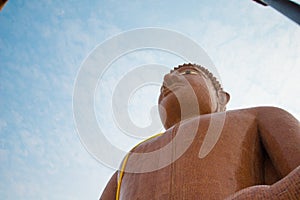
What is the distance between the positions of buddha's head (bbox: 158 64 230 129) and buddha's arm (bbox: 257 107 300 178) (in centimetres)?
52

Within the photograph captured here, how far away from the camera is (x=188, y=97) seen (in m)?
2.72

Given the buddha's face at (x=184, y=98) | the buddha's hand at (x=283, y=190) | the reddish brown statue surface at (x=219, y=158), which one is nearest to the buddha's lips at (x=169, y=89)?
the buddha's face at (x=184, y=98)

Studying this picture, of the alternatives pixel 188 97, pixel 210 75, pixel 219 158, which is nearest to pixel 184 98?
Answer: pixel 188 97

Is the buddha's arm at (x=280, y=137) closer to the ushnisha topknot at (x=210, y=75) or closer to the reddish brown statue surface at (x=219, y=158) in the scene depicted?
the reddish brown statue surface at (x=219, y=158)

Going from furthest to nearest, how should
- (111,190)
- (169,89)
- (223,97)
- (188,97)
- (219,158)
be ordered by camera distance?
(223,97) < (169,89) < (188,97) < (111,190) < (219,158)

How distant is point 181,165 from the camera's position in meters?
A: 1.92

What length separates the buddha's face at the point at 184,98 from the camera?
2.70m

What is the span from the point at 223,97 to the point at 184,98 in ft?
1.59

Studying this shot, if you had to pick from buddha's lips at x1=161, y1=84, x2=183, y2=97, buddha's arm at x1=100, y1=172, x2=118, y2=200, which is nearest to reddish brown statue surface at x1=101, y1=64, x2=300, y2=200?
buddha's arm at x1=100, y1=172, x2=118, y2=200

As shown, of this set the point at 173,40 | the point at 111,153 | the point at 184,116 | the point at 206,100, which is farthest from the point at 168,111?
the point at 173,40

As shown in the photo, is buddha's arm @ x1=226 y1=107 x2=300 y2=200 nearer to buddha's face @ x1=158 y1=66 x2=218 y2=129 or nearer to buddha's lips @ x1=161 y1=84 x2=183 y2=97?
buddha's face @ x1=158 y1=66 x2=218 y2=129

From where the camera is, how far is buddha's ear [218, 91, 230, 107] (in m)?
2.97

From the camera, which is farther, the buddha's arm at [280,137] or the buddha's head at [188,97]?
the buddha's head at [188,97]

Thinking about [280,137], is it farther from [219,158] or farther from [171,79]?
[171,79]
